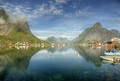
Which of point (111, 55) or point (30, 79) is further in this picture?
point (111, 55)

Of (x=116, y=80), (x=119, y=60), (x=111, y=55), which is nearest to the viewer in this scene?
(x=116, y=80)

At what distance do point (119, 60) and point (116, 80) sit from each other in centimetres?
5220

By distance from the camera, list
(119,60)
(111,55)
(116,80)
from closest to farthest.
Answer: (116,80) → (119,60) → (111,55)

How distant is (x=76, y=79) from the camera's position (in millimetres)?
57188

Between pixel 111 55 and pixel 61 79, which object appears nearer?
pixel 61 79

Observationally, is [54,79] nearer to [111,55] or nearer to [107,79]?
[107,79]

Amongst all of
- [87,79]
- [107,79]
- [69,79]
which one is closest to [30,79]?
[69,79]

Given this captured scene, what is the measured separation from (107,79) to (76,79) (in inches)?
385

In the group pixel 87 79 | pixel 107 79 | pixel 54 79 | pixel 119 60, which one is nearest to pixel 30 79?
pixel 54 79

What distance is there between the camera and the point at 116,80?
2143 inches

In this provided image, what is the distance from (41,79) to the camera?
5709 centimetres

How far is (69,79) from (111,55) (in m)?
63.3

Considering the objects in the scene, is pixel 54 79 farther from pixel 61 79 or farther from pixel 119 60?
pixel 119 60

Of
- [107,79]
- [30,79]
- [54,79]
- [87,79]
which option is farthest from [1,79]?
[107,79]
